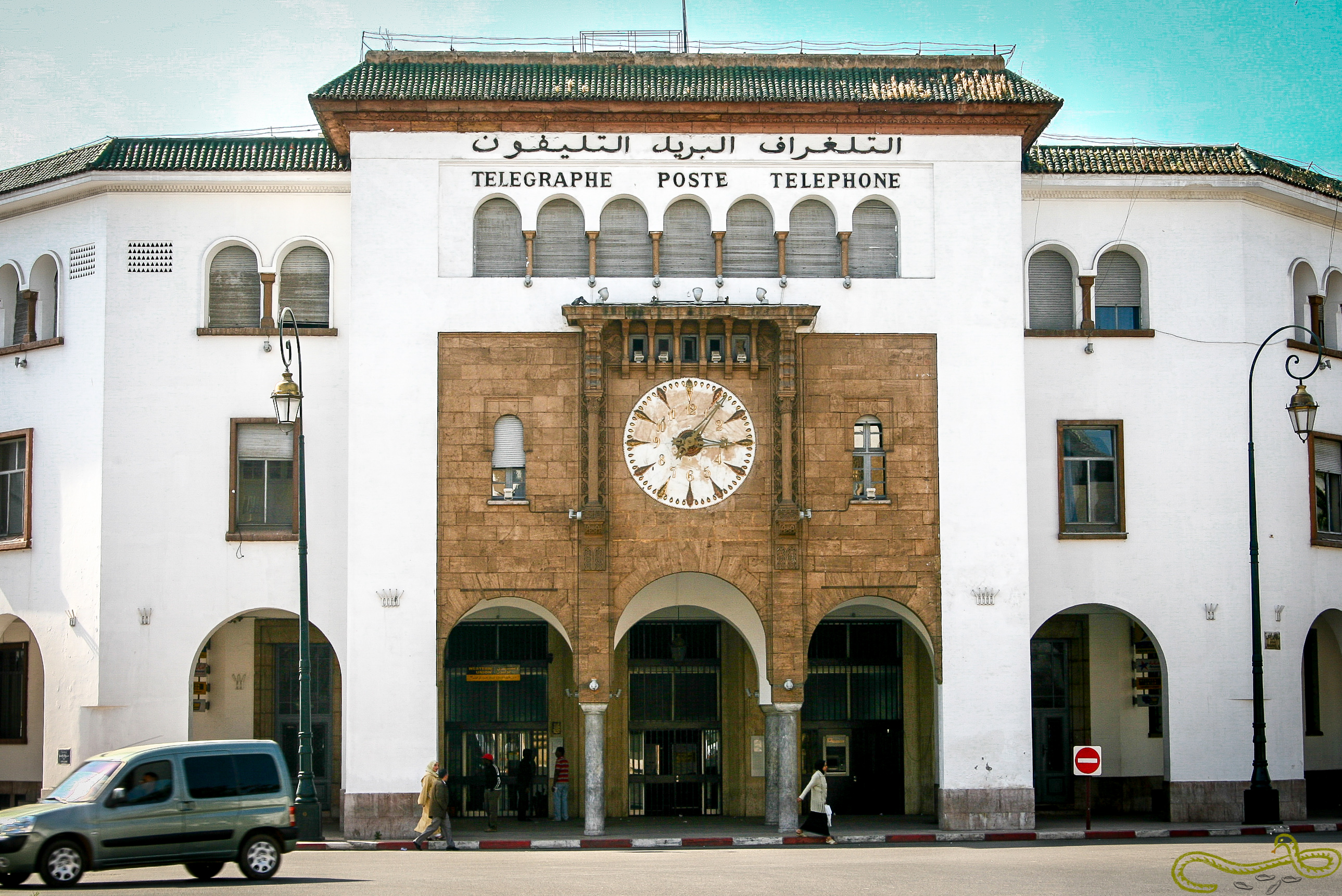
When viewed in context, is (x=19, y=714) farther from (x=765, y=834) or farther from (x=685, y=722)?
(x=765, y=834)

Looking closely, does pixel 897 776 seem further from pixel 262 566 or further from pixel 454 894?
pixel 454 894

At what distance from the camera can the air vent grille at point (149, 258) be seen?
3039 centimetres

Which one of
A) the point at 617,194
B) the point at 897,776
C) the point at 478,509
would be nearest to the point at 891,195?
the point at 617,194

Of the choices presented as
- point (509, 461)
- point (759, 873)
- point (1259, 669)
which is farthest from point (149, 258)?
point (1259, 669)

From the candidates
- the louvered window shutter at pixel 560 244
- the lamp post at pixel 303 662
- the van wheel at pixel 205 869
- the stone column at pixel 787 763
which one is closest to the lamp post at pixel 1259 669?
the stone column at pixel 787 763

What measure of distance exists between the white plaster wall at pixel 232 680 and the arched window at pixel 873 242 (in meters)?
13.8

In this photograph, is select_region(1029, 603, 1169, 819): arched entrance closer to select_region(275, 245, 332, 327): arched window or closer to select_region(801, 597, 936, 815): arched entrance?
select_region(801, 597, 936, 815): arched entrance

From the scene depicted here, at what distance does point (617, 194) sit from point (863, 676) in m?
11.5

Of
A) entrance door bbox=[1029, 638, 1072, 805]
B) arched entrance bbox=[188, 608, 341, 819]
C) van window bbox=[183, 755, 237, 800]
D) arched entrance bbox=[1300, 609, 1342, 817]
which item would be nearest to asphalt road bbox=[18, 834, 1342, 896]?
van window bbox=[183, 755, 237, 800]

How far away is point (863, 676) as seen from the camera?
33.8m

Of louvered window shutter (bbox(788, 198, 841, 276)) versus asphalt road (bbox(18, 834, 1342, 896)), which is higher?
louvered window shutter (bbox(788, 198, 841, 276))

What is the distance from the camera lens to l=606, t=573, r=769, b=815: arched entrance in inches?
1300

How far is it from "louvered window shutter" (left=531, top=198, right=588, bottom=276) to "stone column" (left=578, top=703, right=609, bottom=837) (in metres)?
8.07

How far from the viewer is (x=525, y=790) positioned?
3262 cm
